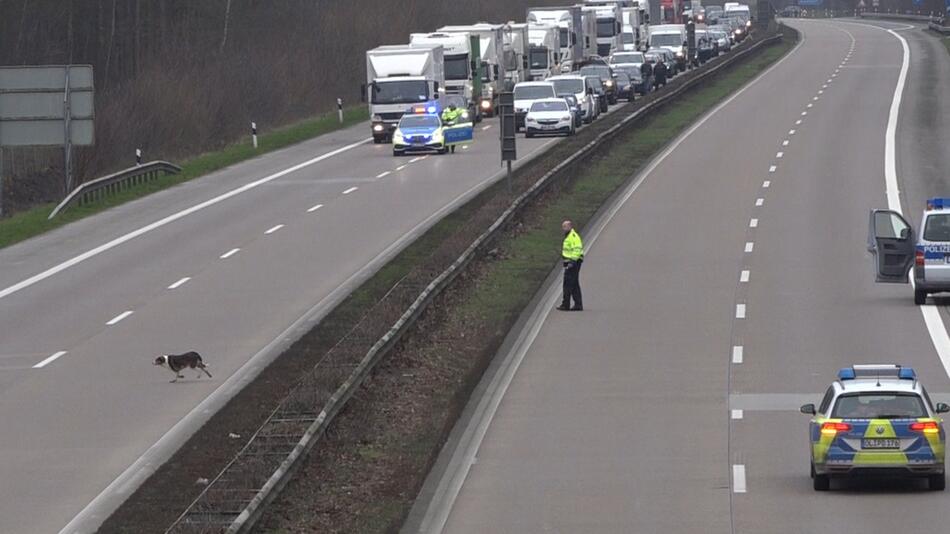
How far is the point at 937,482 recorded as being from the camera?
18781 millimetres

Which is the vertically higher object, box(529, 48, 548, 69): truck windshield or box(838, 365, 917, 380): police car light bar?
box(529, 48, 548, 69): truck windshield

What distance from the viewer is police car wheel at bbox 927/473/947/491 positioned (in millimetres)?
18734

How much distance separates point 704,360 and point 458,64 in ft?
150

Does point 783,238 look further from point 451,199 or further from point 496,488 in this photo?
point 496,488

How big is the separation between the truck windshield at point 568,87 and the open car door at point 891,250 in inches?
1518

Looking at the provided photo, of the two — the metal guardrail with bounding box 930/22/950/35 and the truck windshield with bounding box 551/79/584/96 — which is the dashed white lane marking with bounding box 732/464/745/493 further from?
the metal guardrail with bounding box 930/22/950/35

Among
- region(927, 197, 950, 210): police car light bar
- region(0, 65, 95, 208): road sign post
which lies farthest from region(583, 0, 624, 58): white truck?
region(927, 197, 950, 210): police car light bar

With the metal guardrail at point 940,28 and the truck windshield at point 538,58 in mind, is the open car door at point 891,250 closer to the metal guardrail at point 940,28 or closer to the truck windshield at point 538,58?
the truck windshield at point 538,58

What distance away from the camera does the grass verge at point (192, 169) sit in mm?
44844

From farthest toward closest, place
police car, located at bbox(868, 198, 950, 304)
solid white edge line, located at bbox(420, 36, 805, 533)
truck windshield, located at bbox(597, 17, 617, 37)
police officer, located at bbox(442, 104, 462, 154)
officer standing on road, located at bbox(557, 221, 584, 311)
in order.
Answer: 1. truck windshield, located at bbox(597, 17, 617, 37)
2. police officer, located at bbox(442, 104, 462, 154)
3. officer standing on road, located at bbox(557, 221, 584, 311)
4. police car, located at bbox(868, 198, 950, 304)
5. solid white edge line, located at bbox(420, 36, 805, 533)

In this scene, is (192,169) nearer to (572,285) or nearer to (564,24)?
(572,285)

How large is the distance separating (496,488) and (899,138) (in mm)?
44036

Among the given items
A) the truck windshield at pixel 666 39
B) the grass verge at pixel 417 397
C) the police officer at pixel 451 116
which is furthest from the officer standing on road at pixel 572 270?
the truck windshield at pixel 666 39

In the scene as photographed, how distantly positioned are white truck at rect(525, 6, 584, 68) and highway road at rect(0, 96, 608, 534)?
3245 centimetres
